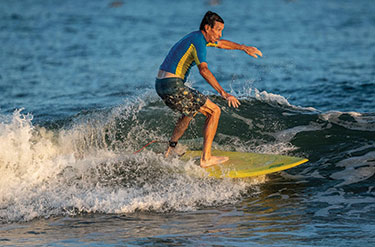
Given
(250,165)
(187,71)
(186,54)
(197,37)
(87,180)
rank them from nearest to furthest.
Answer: (197,37) < (186,54) < (187,71) < (250,165) < (87,180)

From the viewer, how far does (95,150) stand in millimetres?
8758

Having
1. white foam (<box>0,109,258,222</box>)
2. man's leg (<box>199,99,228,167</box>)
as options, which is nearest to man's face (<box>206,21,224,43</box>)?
man's leg (<box>199,99,228,167</box>)

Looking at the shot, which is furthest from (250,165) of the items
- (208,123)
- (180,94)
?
(180,94)

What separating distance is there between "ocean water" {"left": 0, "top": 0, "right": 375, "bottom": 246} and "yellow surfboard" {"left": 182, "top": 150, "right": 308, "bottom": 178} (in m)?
0.18

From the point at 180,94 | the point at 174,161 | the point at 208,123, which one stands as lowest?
the point at 174,161

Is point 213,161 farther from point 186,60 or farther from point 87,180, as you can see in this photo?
point 87,180

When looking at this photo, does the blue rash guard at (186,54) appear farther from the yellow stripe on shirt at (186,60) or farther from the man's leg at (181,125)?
the man's leg at (181,125)

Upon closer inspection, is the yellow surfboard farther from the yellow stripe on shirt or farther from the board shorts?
the yellow stripe on shirt

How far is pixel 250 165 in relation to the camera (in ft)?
25.2

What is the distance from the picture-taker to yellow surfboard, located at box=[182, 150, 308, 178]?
7414 millimetres

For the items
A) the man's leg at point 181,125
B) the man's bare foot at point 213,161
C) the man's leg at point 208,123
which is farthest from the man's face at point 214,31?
the man's bare foot at point 213,161

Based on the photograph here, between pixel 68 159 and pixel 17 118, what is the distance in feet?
3.39

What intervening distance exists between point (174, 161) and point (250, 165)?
3.76 feet

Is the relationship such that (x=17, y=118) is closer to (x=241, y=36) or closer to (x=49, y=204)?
(x=49, y=204)
